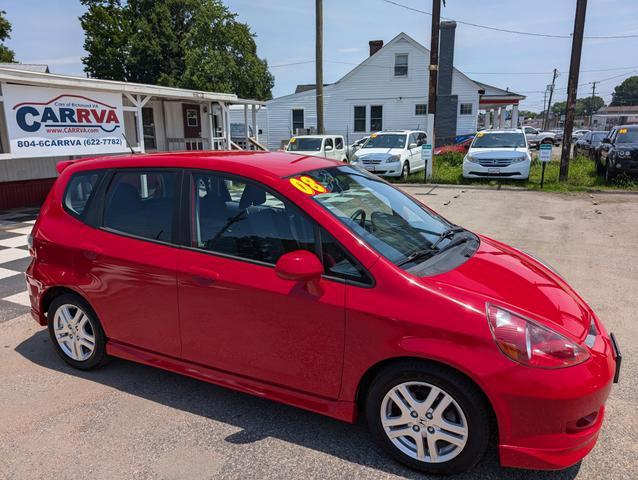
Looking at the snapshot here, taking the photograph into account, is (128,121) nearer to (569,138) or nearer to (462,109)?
(569,138)

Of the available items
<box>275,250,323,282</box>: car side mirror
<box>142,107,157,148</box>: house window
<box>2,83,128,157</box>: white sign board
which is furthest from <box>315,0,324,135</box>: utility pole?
<box>275,250,323,282</box>: car side mirror

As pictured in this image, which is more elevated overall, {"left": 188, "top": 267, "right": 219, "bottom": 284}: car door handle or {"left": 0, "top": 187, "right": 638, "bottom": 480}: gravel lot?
{"left": 188, "top": 267, "right": 219, "bottom": 284}: car door handle

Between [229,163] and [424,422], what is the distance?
192 centimetres

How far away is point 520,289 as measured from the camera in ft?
9.00

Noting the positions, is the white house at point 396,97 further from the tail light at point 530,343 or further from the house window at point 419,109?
the tail light at point 530,343

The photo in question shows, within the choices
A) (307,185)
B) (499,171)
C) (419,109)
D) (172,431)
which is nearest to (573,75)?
(499,171)

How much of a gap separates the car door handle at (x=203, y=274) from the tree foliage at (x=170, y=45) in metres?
33.6

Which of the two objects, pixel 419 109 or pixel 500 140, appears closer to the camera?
pixel 500 140

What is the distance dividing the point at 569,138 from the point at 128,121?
48.8ft

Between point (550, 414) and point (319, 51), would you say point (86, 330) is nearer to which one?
point (550, 414)

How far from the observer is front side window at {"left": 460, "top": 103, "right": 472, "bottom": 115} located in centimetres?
2911

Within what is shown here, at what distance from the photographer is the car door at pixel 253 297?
106 inches

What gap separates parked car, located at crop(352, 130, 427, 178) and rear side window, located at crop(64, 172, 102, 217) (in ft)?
41.7

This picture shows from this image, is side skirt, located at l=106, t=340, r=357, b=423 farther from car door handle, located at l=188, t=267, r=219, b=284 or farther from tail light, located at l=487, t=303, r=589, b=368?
tail light, located at l=487, t=303, r=589, b=368
